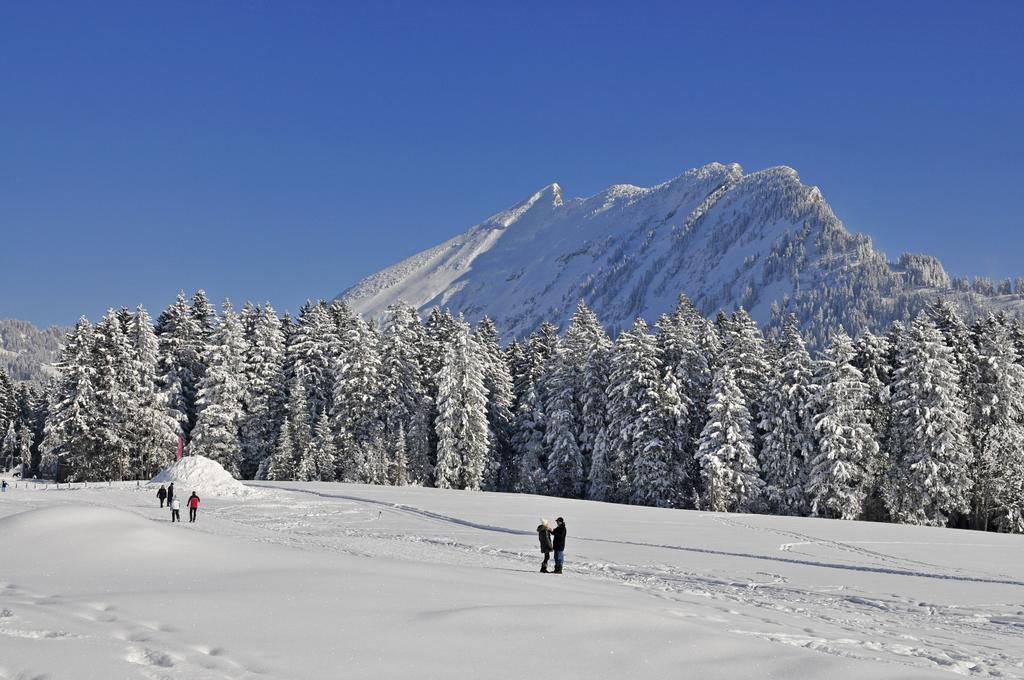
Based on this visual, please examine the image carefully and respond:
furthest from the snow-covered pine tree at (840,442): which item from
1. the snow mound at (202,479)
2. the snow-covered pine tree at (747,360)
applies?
the snow mound at (202,479)

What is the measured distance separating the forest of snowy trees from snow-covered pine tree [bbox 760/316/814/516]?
0.48 ft

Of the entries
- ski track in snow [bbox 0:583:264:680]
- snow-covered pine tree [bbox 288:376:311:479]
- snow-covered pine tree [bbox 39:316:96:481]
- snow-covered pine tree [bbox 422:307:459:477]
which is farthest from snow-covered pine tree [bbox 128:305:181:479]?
ski track in snow [bbox 0:583:264:680]

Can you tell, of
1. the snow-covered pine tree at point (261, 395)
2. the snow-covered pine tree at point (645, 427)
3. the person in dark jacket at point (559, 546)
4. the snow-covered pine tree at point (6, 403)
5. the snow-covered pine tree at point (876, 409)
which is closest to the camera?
the person in dark jacket at point (559, 546)

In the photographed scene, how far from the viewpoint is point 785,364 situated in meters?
56.6

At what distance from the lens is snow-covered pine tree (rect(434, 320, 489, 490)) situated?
63031 mm

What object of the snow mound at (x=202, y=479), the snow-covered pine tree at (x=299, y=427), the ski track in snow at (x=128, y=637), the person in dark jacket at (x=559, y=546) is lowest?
the snow mound at (x=202, y=479)

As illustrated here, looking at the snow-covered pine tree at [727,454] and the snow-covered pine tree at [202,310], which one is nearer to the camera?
the snow-covered pine tree at [727,454]

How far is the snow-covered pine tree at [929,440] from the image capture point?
5150 centimetres

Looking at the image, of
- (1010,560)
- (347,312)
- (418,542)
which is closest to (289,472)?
(347,312)

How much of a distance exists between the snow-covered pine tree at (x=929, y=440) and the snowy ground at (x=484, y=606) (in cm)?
1942

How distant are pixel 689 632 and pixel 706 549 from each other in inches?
721

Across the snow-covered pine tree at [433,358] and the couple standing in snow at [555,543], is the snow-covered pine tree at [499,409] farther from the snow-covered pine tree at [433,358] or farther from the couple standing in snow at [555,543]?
the couple standing in snow at [555,543]

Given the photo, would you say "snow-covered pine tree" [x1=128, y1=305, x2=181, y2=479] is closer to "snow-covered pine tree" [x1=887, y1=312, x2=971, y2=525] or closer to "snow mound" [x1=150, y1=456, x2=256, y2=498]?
"snow mound" [x1=150, y1=456, x2=256, y2=498]

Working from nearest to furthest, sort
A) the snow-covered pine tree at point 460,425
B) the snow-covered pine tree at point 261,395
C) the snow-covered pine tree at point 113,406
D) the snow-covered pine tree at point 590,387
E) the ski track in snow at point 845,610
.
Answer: the ski track in snow at point 845,610, the snow-covered pine tree at point 113,406, the snow-covered pine tree at point 460,425, the snow-covered pine tree at point 590,387, the snow-covered pine tree at point 261,395
